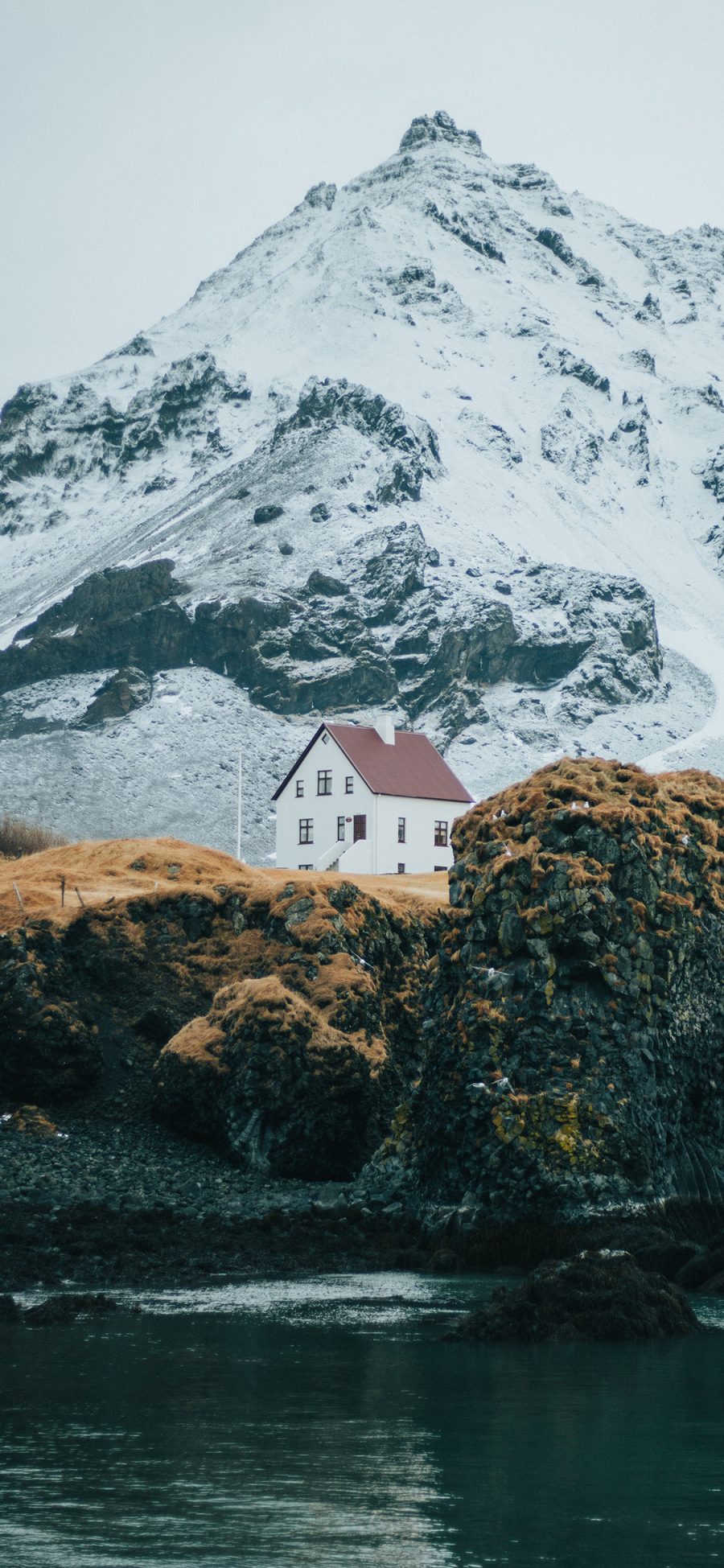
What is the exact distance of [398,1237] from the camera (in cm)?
3825

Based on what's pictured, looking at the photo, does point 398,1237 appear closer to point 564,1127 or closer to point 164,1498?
point 564,1127

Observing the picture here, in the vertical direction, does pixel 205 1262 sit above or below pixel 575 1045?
below

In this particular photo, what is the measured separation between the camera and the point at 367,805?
93.5 meters

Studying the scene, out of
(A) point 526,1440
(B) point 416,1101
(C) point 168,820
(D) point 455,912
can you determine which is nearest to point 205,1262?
(B) point 416,1101

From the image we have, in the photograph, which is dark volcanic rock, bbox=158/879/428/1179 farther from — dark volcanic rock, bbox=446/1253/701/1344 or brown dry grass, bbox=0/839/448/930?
dark volcanic rock, bbox=446/1253/701/1344

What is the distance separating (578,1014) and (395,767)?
5808 centimetres

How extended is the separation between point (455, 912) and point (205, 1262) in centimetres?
1205

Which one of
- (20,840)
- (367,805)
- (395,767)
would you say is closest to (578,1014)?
(20,840)

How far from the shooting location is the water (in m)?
15.6

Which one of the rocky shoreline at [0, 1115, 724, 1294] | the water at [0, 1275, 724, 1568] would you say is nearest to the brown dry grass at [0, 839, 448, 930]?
the rocky shoreline at [0, 1115, 724, 1294]

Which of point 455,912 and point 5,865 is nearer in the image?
point 455,912

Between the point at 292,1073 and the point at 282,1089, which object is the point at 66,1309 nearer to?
the point at 282,1089

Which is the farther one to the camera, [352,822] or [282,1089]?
[352,822]

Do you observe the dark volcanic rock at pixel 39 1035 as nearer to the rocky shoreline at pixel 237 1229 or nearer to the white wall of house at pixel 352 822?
the rocky shoreline at pixel 237 1229
